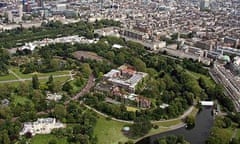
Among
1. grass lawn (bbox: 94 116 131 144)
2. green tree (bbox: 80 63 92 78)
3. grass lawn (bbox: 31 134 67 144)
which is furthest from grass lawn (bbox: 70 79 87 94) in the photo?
grass lawn (bbox: 31 134 67 144)

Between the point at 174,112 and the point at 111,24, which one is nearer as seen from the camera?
the point at 174,112

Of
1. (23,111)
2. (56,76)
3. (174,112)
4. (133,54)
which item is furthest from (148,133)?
(133,54)

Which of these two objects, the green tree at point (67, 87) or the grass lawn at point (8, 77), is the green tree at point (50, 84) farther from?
the grass lawn at point (8, 77)

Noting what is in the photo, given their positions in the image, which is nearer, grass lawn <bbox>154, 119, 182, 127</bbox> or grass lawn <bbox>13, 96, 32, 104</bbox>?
grass lawn <bbox>154, 119, 182, 127</bbox>

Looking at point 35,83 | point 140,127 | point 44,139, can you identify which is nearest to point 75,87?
point 35,83

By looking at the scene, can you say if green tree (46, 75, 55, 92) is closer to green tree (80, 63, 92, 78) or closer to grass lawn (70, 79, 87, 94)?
grass lawn (70, 79, 87, 94)

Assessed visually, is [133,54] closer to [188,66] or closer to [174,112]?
[188,66]
